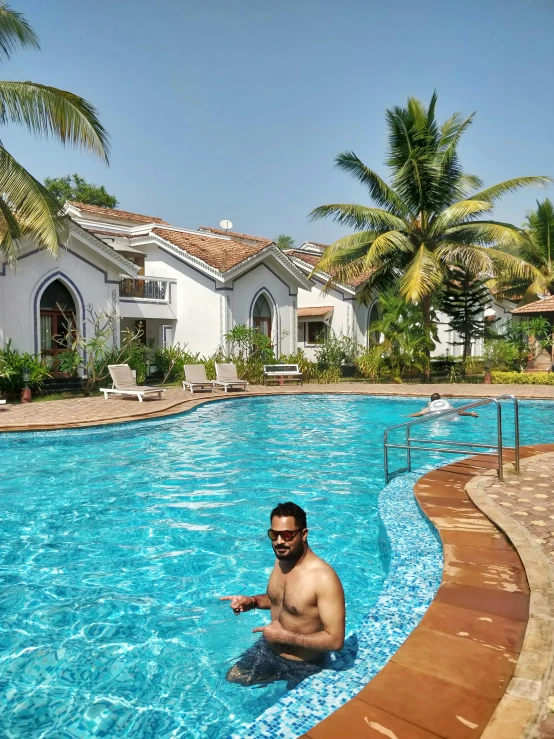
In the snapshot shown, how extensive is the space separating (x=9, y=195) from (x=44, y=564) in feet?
35.5

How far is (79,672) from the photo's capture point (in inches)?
167

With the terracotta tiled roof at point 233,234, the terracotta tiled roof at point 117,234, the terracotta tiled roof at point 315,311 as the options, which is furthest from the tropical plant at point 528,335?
the terracotta tiled roof at point 117,234

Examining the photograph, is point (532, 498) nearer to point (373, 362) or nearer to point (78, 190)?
point (373, 362)

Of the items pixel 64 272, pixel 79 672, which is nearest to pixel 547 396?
pixel 64 272

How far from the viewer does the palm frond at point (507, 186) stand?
21828mm

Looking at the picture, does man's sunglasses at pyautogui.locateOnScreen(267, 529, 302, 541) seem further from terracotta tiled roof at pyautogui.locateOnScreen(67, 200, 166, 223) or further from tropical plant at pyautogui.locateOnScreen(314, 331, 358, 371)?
terracotta tiled roof at pyautogui.locateOnScreen(67, 200, 166, 223)

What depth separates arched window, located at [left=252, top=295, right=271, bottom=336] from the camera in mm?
26050

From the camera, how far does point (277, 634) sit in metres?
3.65

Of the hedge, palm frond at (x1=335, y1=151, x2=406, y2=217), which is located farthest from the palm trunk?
palm frond at (x1=335, y1=151, x2=406, y2=217)

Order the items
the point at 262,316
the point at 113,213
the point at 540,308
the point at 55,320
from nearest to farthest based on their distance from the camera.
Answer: the point at 55,320
the point at 262,316
the point at 540,308
the point at 113,213

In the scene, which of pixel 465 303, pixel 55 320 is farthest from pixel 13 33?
pixel 465 303

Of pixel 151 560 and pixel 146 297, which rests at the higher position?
pixel 146 297

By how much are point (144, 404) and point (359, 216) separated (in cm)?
1158

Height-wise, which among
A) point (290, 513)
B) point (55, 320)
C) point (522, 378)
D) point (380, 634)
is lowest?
point (380, 634)
